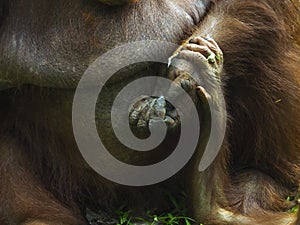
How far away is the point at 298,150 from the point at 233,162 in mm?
270

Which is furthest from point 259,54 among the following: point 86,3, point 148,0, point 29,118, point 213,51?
point 29,118

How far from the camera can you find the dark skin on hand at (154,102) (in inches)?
122

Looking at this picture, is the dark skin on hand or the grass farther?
the grass

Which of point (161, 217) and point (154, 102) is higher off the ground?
point (154, 102)

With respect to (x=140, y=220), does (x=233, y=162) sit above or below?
above

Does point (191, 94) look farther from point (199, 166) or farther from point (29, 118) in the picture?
point (29, 118)

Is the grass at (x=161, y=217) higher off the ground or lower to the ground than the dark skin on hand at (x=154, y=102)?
lower

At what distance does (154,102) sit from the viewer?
3.09m

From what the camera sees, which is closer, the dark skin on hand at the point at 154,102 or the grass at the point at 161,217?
the dark skin on hand at the point at 154,102

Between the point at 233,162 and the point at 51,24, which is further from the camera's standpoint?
the point at 233,162

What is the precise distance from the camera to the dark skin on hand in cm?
311

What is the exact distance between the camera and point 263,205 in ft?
11.0

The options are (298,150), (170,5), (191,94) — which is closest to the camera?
(191,94)

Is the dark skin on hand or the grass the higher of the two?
the dark skin on hand
